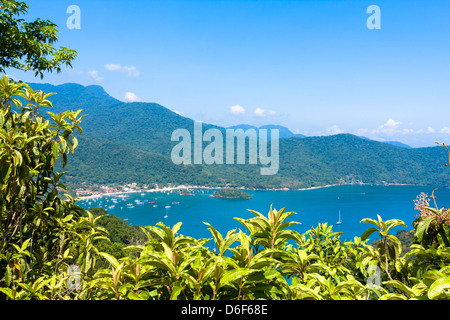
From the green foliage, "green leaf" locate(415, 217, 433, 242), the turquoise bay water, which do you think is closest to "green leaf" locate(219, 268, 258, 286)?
"green leaf" locate(415, 217, 433, 242)

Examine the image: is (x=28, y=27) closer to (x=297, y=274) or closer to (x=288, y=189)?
(x=297, y=274)

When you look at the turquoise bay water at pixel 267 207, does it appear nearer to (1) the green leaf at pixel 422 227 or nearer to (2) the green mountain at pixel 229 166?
(2) the green mountain at pixel 229 166

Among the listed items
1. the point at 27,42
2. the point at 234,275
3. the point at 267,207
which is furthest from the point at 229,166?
the point at 234,275

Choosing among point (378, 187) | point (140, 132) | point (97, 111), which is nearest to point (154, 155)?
point (140, 132)

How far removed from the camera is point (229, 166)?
103000 mm

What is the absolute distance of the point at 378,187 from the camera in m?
93.7

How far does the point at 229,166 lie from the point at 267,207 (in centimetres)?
4792

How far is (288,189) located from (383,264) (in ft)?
295

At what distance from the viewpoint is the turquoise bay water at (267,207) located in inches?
1982

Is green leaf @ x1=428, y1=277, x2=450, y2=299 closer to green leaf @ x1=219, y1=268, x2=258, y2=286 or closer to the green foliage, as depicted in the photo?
green leaf @ x1=219, y1=268, x2=258, y2=286

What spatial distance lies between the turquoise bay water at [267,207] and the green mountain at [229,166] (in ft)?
31.9

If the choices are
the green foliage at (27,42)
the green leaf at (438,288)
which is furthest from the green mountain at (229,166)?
the green leaf at (438,288)

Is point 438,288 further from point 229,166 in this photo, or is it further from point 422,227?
point 229,166
